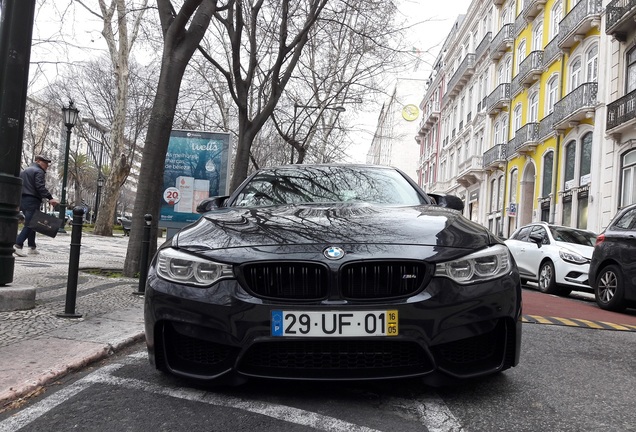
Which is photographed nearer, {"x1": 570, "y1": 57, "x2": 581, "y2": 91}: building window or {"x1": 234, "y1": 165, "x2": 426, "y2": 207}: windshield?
{"x1": 234, "y1": 165, "x2": 426, "y2": 207}: windshield

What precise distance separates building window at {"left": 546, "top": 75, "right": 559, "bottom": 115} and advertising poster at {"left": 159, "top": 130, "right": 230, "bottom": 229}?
18.7 m

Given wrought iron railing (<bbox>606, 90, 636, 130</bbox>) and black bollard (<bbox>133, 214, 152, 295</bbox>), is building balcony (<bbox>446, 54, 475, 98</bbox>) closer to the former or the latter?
wrought iron railing (<bbox>606, 90, 636, 130</bbox>)

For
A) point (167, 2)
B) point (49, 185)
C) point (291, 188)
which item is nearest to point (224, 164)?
point (167, 2)

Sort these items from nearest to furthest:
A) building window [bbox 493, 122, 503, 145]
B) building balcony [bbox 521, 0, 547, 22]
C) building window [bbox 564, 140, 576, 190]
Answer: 1. building window [bbox 564, 140, 576, 190]
2. building balcony [bbox 521, 0, 547, 22]
3. building window [bbox 493, 122, 503, 145]

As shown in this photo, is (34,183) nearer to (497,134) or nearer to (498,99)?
(498,99)

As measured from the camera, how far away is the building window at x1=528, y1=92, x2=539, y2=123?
27.9m

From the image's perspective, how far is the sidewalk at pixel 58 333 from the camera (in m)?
3.10

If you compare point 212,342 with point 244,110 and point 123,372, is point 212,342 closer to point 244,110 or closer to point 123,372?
point 123,372

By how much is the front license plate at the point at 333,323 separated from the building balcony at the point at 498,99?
31507mm

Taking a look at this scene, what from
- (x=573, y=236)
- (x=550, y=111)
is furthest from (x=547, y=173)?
(x=573, y=236)

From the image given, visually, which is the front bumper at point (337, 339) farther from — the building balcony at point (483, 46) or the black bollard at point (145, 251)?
the building balcony at point (483, 46)

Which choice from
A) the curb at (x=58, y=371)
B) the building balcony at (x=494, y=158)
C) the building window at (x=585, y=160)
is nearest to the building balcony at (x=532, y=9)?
the building balcony at (x=494, y=158)

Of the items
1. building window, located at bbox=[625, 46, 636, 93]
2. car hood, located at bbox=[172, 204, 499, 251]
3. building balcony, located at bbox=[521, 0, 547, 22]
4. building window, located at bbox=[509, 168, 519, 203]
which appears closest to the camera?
car hood, located at bbox=[172, 204, 499, 251]

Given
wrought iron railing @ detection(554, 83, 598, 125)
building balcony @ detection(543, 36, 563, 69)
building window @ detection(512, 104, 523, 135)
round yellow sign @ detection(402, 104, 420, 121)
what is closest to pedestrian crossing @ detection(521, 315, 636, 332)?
wrought iron railing @ detection(554, 83, 598, 125)
